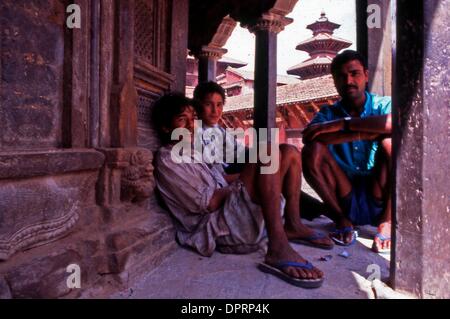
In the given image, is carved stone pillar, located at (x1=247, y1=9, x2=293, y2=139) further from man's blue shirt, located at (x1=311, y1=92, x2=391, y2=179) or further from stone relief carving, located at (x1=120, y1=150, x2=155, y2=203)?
stone relief carving, located at (x1=120, y1=150, x2=155, y2=203)

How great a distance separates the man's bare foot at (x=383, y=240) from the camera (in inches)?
93.5

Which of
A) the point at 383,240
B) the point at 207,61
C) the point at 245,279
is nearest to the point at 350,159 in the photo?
the point at 383,240

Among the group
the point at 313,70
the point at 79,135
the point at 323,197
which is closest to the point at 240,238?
the point at 323,197

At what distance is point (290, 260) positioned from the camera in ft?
6.21

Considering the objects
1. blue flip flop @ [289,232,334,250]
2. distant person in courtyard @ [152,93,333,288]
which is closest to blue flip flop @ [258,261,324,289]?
distant person in courtyard @ [152,93,333,288]

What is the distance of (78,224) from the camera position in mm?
1804

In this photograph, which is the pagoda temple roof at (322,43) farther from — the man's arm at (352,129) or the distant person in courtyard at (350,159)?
the man's arm at (352,129)

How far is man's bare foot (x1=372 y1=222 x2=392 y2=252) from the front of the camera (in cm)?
238

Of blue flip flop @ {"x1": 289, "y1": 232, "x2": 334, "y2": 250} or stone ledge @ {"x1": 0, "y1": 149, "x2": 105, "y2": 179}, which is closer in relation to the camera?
stone ledge @ {"x1": 0, "y1": 149, "x2": 105, "y2": 179}

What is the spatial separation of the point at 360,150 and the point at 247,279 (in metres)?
1.74

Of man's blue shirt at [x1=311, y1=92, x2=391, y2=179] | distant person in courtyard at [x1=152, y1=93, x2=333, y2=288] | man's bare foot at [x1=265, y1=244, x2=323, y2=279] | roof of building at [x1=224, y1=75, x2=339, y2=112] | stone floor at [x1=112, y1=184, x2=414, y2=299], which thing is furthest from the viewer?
roof of building at [x1=224, y1=75, x2=339, y2=112]

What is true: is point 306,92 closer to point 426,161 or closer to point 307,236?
point 307,236

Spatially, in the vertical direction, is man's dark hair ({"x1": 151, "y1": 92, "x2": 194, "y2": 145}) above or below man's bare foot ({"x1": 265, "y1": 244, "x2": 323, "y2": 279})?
above
